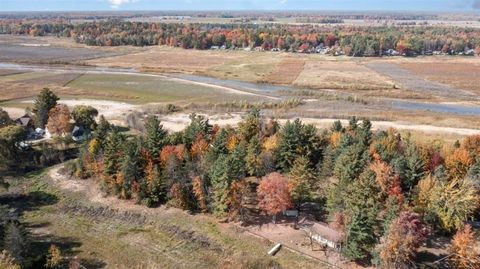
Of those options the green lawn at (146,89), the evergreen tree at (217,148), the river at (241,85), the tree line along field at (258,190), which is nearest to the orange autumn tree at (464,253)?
the tree line along field at (258,190)

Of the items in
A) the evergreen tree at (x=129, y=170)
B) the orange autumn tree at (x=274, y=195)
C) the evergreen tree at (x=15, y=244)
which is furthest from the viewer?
the evergreen tree at (x=129, y=170)

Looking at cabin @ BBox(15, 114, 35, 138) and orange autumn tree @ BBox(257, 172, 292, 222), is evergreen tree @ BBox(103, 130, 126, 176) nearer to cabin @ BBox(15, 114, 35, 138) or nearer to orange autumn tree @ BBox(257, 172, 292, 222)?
orange autumn tree @ BBox(257, 172, 292, 222)

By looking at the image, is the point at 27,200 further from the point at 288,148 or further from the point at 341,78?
the point at 341,78

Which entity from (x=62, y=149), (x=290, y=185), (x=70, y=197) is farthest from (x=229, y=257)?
(x=62, y=149)

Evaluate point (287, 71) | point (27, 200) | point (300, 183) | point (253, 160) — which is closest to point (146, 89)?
point (287, 71)

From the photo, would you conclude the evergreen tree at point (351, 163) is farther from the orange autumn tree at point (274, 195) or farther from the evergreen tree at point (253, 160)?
the evergreen tree at point (253, 160)
